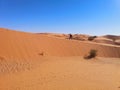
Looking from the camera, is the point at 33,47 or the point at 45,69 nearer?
the point at 45,69

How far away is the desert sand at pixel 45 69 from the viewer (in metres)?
9.59

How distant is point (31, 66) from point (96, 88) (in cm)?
670

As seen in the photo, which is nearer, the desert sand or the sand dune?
the desert sand

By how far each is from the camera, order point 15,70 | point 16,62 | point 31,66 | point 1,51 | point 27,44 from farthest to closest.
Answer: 1. point 27,44
2. point 1,51
3. point 16,62
4. point 31,66
5. point 15,70

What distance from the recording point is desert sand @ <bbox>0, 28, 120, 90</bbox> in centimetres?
959

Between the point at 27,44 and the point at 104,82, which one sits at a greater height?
the point at 27,44

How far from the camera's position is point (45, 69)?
1352 cm

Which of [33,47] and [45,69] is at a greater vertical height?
[33,47]

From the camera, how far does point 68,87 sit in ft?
30.1

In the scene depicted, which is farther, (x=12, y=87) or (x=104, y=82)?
(x=104, y=82)

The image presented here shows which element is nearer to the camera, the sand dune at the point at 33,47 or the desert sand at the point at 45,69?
the desert sand at the point at 45,69

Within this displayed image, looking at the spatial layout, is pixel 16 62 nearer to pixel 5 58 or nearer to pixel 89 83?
pixel 5 58

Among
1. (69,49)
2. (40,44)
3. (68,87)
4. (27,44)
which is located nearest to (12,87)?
(68,87)

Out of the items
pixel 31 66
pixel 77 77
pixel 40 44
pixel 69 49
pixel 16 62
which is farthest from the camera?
pixel 69 49
